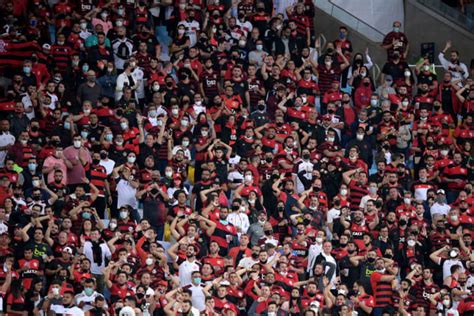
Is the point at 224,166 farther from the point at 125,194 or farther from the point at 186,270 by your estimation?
the point at 186,270

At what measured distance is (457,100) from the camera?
33.7m

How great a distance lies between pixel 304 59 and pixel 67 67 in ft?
16.8

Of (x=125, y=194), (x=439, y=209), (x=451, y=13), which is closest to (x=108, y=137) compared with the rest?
(x=125, y=194)

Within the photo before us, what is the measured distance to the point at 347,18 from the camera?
118ft

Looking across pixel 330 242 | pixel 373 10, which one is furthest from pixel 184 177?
pixel 373 10

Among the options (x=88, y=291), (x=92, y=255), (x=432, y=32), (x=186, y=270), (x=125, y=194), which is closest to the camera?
(x=88, y=291)

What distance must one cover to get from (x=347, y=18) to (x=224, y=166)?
7297 millimetres

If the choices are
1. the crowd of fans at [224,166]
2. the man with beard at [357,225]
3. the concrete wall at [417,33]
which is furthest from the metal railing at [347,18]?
the man with beard at [357,225]

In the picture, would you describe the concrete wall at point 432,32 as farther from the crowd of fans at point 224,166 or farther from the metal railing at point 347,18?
the crowd of fans at point 224,166

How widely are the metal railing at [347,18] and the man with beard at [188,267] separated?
32.9ft

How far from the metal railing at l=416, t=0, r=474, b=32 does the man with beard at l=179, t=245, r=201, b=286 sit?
440 inches

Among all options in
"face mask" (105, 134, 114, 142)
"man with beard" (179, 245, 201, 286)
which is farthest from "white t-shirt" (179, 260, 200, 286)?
"face mask" (105, 134, 114, 142)

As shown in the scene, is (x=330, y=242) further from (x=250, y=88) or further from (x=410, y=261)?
(x=250, y=88)

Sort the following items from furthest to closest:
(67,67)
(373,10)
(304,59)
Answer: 1. (373,10)
2. (304,59)
3. (67,67)
